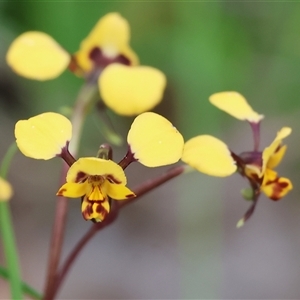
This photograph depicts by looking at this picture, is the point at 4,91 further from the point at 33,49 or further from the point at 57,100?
the point at 33,49

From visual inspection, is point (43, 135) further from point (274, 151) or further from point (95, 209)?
point (274, 151)

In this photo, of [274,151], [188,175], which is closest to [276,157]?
[274,151]

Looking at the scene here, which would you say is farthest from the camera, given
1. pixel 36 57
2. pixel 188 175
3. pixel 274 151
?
pixel 188 175

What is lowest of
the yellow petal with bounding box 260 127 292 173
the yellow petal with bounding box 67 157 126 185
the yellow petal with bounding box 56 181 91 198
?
the yellow petal with bounding box 56 181 91 198

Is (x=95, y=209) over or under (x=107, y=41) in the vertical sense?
under

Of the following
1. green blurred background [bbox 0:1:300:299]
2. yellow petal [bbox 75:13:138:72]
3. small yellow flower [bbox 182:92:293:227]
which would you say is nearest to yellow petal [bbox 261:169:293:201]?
small yellow flower [bbox 182:92:293:227]

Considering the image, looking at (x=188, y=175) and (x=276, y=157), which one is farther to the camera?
(x=188, y=175)

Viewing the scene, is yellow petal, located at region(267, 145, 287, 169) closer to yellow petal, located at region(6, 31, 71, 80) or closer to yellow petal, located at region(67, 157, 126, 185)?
yellow petal, located at region(67, 157, 126, 185)
